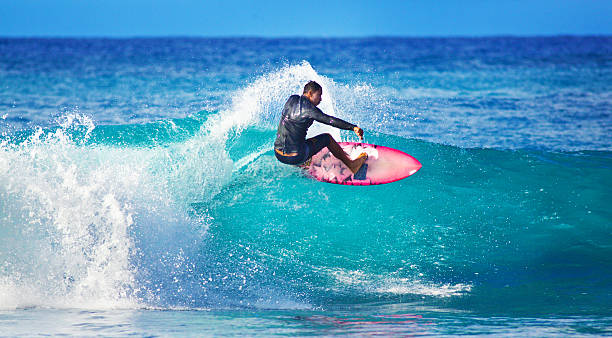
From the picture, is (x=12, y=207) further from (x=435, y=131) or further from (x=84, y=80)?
(x=84, y=80)

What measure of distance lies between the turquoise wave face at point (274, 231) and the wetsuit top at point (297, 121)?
1.08 meters

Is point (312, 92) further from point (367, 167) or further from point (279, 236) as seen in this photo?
point (279, 236)

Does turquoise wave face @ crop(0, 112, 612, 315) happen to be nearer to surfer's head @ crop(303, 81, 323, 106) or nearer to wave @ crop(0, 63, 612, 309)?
wave @ crop(0, 63, 612, 309)

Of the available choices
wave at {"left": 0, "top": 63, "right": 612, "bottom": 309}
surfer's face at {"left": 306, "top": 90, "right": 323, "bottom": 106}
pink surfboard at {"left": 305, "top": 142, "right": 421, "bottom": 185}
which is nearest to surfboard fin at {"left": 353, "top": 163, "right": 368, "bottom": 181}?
pink surfboard at {"left": 305, "top": 142, "right": 421, "bottom": 185}

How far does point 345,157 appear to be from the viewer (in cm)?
793

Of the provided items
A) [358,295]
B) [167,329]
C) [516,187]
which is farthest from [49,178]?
[516,187]

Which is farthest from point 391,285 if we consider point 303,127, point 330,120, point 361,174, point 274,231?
point 303,127

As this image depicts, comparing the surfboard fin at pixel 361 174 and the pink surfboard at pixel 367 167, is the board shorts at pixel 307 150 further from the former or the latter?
the surfboard fin at pixel 361 174

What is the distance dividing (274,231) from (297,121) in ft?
4.94

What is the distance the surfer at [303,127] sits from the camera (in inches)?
279

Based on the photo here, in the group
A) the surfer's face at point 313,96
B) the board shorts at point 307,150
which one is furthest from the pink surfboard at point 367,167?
the surfer's face at point 313,96

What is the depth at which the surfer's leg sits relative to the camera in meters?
7.74

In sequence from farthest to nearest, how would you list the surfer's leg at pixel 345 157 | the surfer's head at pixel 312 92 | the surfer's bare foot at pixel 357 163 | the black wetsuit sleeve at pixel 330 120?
1. the surfer's bare foot at pixel 357 163
2. the surfer's leg at pixel 345 157
3. the surfer's head at pixel 312 92
4. the black wetsuit sleeve at pixel 330 120

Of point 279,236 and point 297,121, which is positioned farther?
point 279,236
